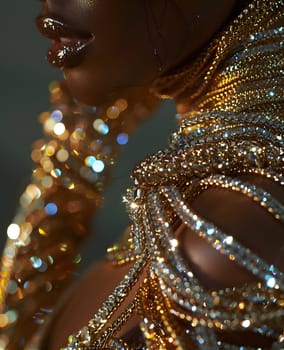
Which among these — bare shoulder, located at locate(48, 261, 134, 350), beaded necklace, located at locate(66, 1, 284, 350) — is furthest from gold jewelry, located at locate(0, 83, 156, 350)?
beaded necklace, located at locate(66, 1, 284, 350)

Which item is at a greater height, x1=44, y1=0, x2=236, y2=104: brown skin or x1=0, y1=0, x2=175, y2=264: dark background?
x1=0, y1=0, x2=175, y2=264: dark background

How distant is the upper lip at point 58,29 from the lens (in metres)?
0.61

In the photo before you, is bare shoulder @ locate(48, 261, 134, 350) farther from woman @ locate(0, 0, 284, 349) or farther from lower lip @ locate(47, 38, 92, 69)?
lower lip @ locate(47, 38, 92, 69)

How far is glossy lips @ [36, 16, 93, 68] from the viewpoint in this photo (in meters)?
0.61

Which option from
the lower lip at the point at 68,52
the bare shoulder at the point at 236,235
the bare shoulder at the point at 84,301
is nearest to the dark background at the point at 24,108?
the bare shoulder at the point at 84,301

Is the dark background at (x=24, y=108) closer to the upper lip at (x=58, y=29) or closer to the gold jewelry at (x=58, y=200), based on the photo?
the gold jewelry at (x=58, y=200)

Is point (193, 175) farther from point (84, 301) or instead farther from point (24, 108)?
point (24, 108)

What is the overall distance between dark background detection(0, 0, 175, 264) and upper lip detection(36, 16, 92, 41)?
0.60 metres

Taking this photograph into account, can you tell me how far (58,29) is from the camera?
615mm

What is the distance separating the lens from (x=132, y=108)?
3.05 feet

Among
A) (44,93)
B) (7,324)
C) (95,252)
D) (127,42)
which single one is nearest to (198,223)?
(127,42)

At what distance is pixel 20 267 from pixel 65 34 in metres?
0.35

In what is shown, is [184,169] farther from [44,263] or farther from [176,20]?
[44,263]

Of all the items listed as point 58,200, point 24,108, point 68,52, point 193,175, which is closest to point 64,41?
point 68,52
